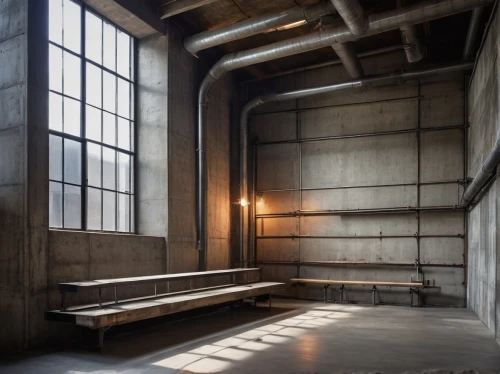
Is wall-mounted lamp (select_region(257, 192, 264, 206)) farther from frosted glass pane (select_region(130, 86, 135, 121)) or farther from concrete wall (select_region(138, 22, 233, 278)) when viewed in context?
frosted glass pane (select_region(130, 86, 135, 121))

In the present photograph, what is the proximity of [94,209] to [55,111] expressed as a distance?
6.11 feet

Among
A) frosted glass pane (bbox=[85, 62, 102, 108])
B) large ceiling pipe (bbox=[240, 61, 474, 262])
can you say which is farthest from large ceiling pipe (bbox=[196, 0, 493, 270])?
frosted glass pane (bbox=[85, 62, 102, 108])

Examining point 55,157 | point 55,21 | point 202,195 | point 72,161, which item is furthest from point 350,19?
point 55,157

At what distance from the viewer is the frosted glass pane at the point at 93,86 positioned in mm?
8602

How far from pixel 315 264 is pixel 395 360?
6634mm

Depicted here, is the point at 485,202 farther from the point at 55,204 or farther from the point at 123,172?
the point at 55,204

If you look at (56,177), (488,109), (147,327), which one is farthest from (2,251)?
(488,109)

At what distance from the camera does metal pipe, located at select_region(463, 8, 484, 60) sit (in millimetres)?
8686

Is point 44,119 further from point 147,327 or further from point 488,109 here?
point 488,109

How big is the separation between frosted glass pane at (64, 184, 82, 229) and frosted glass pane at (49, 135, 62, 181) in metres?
0.27

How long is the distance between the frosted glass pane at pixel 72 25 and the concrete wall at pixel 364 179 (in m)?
5.96

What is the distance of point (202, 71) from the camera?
11461 mm

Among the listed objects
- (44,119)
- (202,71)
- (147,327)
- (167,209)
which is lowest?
(147,327)

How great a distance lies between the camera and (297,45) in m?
9.65
